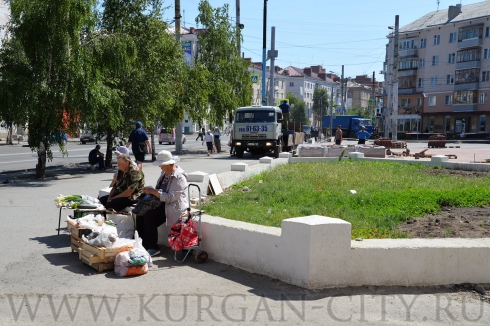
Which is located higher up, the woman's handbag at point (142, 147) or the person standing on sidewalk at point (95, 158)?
the woman's handbag at point (142, 147)

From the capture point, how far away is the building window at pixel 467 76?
2679 inches

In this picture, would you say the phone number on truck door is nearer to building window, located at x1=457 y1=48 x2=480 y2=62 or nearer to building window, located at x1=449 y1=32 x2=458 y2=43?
building window, located at x1=457 y1=48 x2=480 y2=62

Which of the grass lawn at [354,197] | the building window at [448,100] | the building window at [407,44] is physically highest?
the building window at [407,44]

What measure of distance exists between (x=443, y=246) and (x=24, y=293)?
4.88 metres

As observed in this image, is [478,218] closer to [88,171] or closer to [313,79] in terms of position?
[88,171]

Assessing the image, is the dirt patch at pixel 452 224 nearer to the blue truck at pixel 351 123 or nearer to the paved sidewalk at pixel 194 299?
the paved sidewalk at pixel 194 299

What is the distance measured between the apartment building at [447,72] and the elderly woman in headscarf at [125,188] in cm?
6267

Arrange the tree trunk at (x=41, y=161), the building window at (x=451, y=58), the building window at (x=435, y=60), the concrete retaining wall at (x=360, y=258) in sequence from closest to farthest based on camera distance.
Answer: the concrete retaining wall at (x=360, y=258) < the tree trunk at (x=41, y=161) < the building window at (x=451, y=58) < the building window at (x=435, y=60)

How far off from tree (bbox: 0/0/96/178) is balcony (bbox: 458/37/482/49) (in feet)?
209

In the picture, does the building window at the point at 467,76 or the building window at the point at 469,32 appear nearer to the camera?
the building window at the point at 469,32

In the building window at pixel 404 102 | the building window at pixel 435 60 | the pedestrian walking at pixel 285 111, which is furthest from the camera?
the building window at pixel 404 102

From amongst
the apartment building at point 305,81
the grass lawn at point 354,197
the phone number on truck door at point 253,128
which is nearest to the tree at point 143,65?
the phone number on truck door at point 253,128

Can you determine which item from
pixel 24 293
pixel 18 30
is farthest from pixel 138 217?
pixel 18 30

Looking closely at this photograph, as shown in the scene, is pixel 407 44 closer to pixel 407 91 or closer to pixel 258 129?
pixel 407 91
